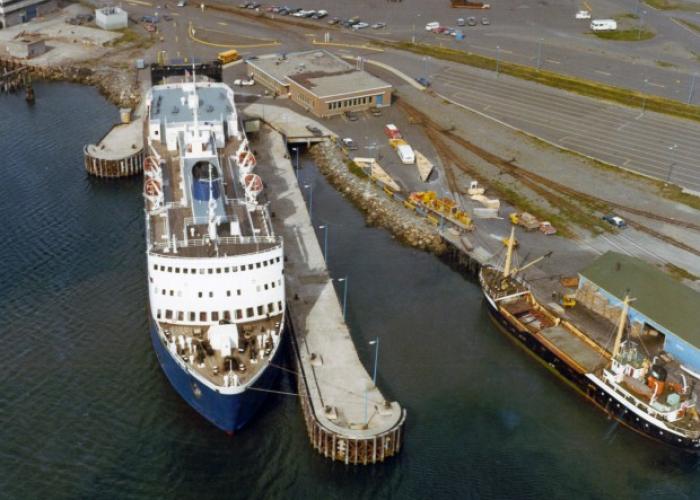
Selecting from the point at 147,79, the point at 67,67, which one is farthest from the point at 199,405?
the point at 67,67

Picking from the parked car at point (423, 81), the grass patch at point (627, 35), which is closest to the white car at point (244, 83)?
the parked car at point (423, 81)

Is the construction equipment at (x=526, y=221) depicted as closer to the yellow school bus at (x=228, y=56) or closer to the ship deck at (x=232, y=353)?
the ship deck at (x=232, y=353)

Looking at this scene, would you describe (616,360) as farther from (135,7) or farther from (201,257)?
(135,7)

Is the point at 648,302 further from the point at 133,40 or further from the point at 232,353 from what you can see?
the point at 133,40

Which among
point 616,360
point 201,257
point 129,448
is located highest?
point 201,257

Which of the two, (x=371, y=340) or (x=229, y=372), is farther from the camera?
(x=371, y=340)

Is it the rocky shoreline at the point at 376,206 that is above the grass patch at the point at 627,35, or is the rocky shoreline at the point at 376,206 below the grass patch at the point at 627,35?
below

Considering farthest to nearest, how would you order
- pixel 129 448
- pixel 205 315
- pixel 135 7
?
1. pixel 135 7
2. pixel 205 315
3. pixel 129 448
